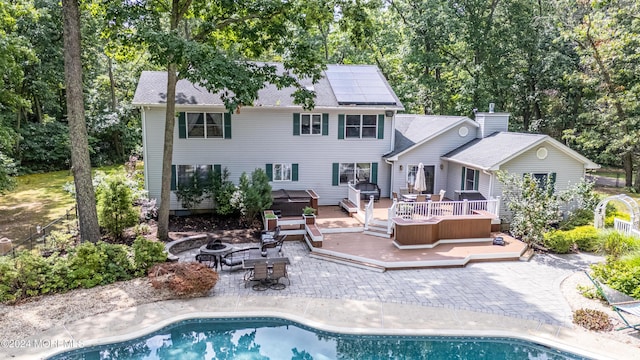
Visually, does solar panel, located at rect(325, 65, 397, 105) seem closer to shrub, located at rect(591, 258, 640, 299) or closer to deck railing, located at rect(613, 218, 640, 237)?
deck railing, located at rect(613, 218, 640, 237)

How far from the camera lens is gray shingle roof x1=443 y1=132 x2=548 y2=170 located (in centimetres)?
1625

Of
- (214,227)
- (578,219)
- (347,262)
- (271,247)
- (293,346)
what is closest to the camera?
(293,346)

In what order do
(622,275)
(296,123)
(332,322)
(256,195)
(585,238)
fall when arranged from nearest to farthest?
(332,322)
(622,275)
(585,238)
(256,195)
(296,123)

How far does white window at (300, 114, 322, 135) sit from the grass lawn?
907 cm

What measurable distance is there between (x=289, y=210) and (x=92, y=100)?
919 inches

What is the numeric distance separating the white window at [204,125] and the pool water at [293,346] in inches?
405

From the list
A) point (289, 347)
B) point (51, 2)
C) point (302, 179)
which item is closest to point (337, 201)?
point (302, 179)

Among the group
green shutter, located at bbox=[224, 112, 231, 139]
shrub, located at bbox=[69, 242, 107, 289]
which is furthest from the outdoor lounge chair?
green shutter, located at bbox=[224, 112, 231, 139]

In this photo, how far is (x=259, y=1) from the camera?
1438cm

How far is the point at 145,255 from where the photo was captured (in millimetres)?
11656

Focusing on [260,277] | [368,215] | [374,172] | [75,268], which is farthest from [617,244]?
[75,268]

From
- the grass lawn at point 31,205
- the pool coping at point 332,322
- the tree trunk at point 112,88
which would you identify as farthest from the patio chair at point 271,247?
the tree trunk at point 112,88

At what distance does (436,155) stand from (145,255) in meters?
13.9

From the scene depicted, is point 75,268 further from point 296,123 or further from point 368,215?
point 296,123
